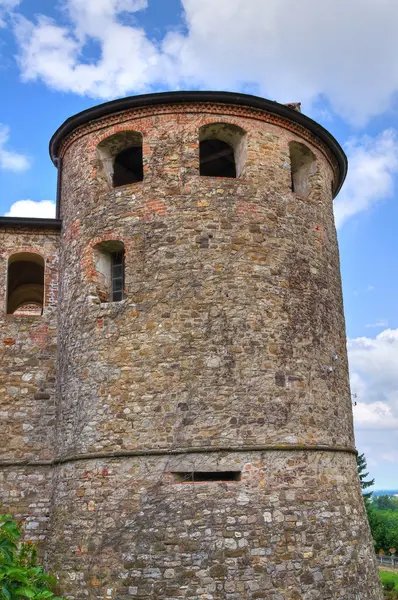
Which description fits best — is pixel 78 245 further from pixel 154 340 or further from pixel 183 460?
pixel 183 460

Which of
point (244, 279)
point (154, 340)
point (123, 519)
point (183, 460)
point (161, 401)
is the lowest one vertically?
point (123, 519)

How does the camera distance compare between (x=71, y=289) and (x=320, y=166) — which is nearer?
(x=71, y=289)

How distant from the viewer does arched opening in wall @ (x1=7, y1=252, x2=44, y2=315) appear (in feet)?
42.5

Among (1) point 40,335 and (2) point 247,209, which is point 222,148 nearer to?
(2) point 247,209

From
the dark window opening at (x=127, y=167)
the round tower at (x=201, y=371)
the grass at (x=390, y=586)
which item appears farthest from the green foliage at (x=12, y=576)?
the grass at (x=390, y=586)

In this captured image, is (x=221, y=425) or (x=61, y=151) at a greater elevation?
(x=61, y=151)

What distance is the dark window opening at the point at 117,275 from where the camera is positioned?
36.0 feet

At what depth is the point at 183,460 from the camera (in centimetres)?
929

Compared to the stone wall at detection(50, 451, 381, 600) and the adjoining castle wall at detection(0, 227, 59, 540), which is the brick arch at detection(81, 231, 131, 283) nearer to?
the adjoining castle wall at detection(0, 227, 59, 540)

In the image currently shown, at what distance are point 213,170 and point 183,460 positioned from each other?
7859mm

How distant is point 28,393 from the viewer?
11.7m

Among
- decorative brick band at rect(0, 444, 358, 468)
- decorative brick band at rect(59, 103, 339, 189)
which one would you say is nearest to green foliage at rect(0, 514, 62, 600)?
decorative brick band at rect(0, 444, 358, 468)

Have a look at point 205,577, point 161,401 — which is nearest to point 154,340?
point 161,401

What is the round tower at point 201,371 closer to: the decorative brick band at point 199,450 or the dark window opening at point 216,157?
the decorative brick band at point 199,450
